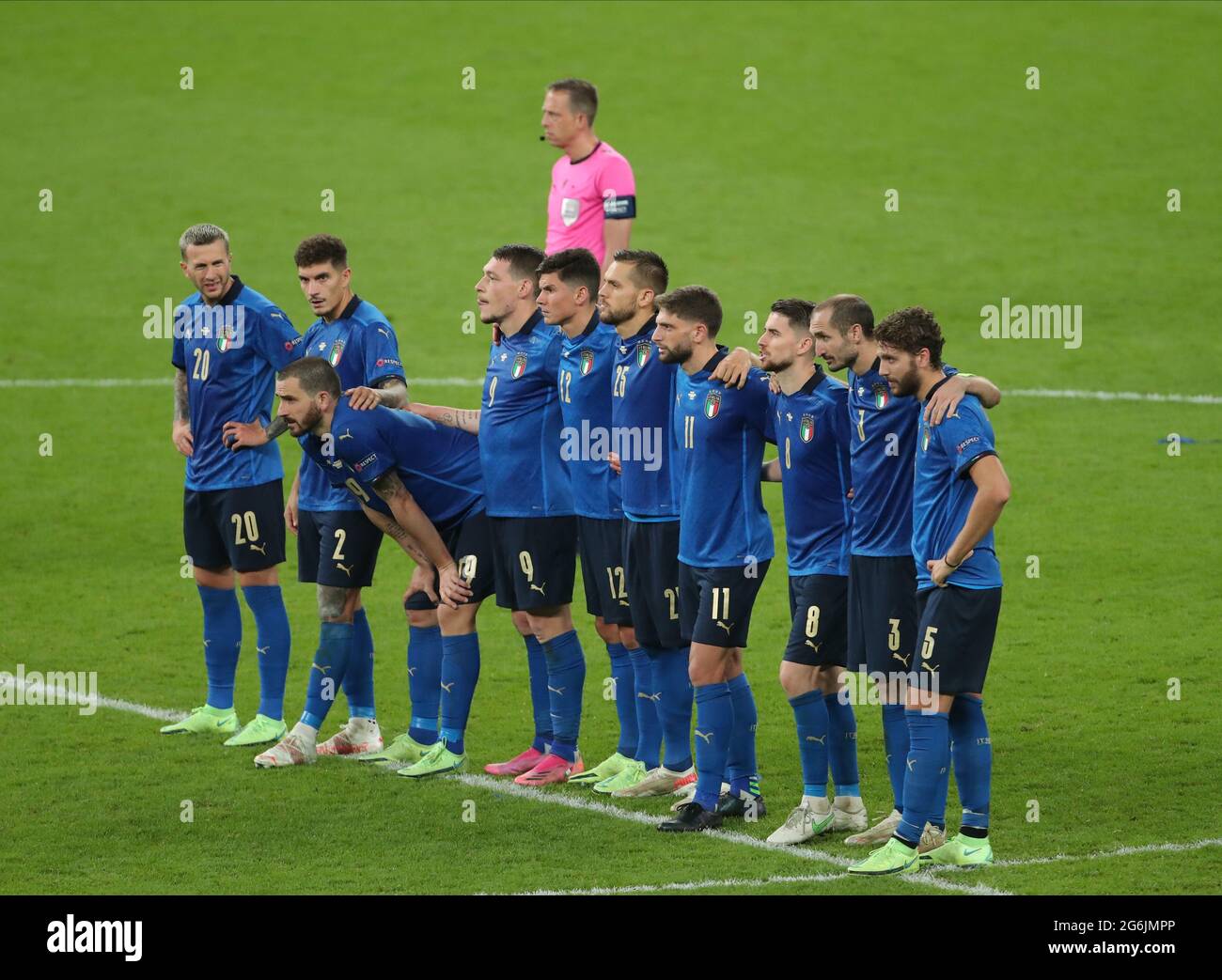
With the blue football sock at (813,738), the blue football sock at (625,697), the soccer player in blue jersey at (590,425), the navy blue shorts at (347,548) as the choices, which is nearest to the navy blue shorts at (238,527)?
the navy blue shorts at (347,548)

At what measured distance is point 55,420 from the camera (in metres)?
20.0

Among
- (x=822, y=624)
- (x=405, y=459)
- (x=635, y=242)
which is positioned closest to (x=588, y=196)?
(x=405, y=459)

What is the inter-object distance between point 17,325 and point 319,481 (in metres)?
14.5

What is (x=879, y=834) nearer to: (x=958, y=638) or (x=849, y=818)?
(x=849, y=818)

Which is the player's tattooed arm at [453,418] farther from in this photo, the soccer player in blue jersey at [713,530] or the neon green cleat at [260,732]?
the neon green cleat at [260,732]

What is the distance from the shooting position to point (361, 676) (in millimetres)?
10453

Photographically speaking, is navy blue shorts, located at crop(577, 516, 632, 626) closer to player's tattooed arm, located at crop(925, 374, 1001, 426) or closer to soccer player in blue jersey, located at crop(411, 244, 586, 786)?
soccer player in blue jersey, located at crop(411, 244, 586, 786)

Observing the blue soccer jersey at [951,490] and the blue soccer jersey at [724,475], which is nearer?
the blue soccer jersey at [951,490]

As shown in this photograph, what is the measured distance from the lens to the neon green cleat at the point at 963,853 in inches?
312

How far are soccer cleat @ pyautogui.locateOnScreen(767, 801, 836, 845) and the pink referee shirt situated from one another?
5249mm

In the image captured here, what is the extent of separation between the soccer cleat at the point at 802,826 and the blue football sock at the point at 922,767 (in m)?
0.67

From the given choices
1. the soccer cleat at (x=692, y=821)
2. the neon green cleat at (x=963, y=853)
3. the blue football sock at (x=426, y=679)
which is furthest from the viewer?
the blue football sock at (x=426, y=679)

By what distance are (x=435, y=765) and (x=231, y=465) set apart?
2083mm

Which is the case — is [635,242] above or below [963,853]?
above
